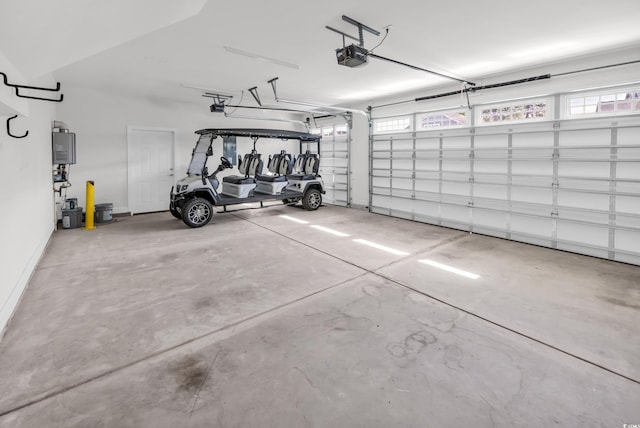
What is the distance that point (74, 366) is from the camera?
2066mm

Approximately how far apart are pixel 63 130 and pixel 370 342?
6.31 metres

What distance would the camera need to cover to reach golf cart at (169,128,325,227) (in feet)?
20.5

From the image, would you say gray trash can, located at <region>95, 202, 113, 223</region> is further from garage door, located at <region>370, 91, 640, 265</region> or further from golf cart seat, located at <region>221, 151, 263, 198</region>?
garage door, located at <region>370, 91, 640, 265</region>

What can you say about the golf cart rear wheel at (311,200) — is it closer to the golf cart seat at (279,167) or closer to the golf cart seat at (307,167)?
the golf cart seat at (307,167)

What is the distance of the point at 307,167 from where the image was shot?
8.43 m

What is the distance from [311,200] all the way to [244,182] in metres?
1.90

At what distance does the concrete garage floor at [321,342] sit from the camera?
1719mm

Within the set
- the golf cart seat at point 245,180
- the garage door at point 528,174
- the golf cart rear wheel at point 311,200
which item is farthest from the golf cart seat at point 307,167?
the garage door at point 528,174

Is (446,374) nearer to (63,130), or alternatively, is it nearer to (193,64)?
(193,64)

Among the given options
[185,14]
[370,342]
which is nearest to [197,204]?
[185,14]

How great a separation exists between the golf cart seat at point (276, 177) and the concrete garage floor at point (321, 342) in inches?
141

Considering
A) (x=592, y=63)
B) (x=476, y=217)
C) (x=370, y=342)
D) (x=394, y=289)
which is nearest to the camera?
(x=370, y=342)

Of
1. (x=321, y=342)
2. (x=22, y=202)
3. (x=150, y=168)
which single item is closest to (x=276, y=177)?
(x=150, y=168)

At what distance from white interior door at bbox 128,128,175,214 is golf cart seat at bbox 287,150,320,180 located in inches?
124
